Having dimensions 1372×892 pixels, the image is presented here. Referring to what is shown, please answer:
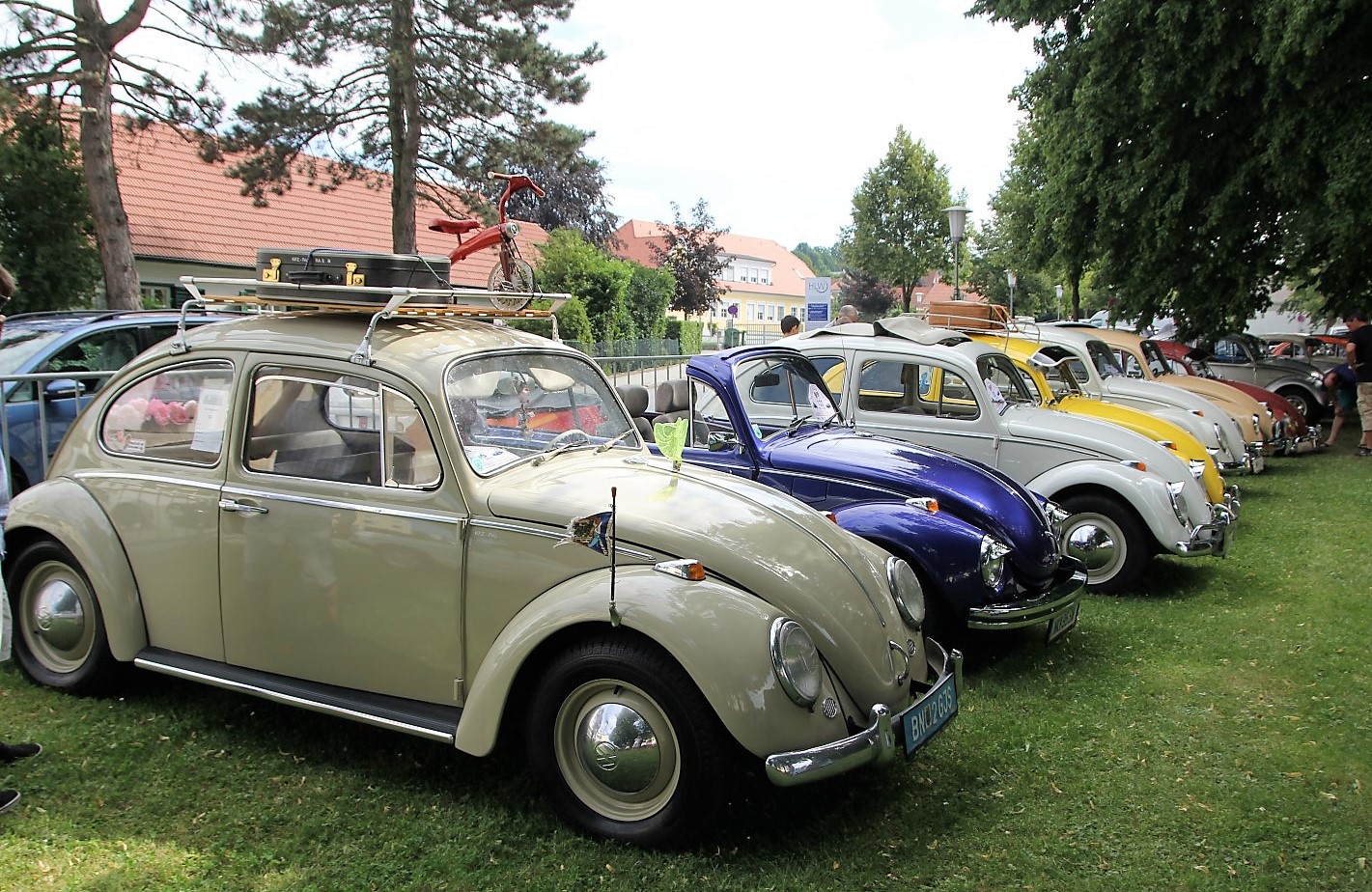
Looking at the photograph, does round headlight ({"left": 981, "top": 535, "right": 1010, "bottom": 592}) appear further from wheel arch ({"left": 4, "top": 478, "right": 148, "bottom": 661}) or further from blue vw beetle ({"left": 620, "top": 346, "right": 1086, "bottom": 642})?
wheel arch ({"left": 4, "top": 478, "right": 148, "bottom": 661})

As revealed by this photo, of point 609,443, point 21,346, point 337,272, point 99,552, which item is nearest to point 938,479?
point 609,443

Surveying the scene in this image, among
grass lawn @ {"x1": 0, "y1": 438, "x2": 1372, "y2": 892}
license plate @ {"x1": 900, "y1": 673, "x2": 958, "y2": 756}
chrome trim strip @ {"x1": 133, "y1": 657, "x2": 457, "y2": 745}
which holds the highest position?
license plate @ {"x1": 900, "y1": 673, "x2": 958, "y2": 756}

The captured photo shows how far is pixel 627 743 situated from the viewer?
321cm

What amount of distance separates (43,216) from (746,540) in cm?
1685

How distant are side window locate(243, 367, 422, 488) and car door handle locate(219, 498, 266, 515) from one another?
18cm

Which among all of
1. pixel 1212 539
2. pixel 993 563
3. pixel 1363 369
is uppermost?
pixel 1363 369

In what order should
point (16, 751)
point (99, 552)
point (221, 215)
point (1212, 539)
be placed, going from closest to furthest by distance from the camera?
point (16, 751) < point (99, 552) < point (1212, 539) < point (221, 215)

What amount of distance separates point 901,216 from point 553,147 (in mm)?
24597

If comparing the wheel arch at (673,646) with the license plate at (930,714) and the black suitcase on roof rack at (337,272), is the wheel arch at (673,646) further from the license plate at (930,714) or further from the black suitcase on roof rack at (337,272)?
the black suitcase on roof rack at (337,272)

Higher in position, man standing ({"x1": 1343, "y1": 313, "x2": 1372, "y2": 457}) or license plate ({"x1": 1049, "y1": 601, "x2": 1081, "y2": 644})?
man standing ({"x1": 1343, "y1": 313, "x2": 1372, "y2": 457})

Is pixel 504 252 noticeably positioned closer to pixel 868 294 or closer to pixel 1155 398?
pixel 1155 398

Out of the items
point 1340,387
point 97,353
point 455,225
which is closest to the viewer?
point 455,225

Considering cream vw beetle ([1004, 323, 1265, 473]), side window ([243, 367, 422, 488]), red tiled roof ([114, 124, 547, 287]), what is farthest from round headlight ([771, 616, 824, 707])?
red tiled roof ([114, 124, 547, 287])

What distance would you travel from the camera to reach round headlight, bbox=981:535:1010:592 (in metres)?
4.77
